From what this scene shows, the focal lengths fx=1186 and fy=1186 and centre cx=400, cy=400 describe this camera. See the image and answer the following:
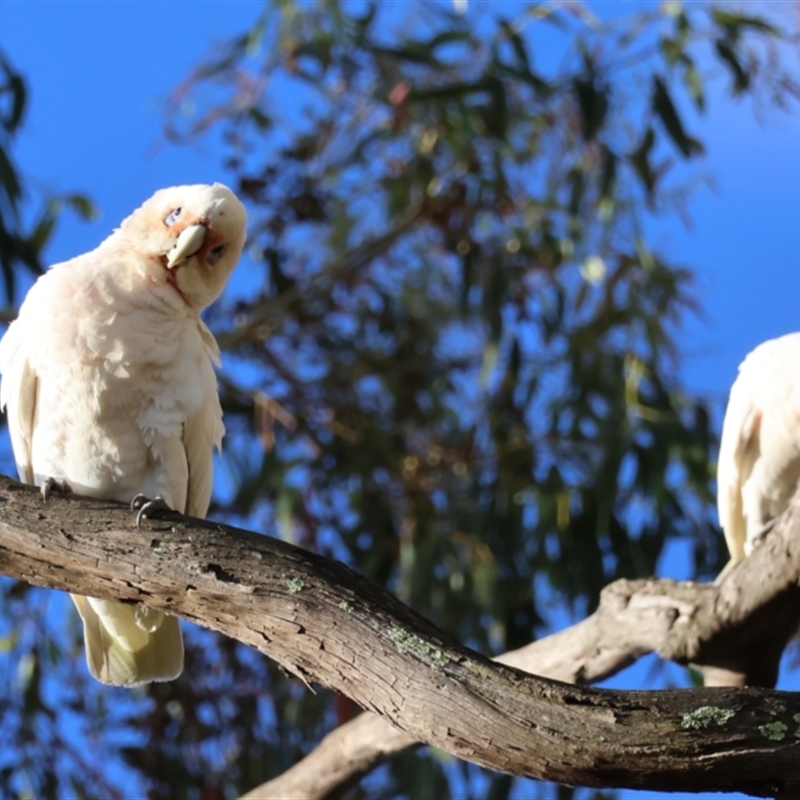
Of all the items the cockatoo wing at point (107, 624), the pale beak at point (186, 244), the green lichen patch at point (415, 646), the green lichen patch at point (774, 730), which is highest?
the pale beak at point (186, 244)

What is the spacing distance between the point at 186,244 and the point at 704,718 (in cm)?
125

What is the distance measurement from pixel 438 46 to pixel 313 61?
574 millimetres

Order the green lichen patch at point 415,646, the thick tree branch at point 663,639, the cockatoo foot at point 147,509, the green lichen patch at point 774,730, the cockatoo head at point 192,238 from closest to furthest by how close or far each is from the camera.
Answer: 1. the green lichen patch at point 774,730
2. the green lichen patch at point 415,646
3. the cockatoo foot at point 147,509
4. the thick tree branch at point 663,639
5. the cockatoo head at point 192,238

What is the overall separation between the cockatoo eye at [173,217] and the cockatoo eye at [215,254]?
9cm

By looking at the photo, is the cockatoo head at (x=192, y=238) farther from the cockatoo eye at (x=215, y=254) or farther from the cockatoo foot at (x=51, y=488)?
the cockatoo foot at (x=51, y=488)

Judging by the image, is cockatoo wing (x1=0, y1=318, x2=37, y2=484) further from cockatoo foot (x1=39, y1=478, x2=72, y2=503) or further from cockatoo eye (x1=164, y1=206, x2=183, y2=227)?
cockatoo eye (x1=164, y1=206, x2=183, y2=227)

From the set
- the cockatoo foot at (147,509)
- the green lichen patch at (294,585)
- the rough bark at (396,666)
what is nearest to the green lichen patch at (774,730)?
the rough bark at (396,666)

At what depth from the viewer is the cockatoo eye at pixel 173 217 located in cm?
220

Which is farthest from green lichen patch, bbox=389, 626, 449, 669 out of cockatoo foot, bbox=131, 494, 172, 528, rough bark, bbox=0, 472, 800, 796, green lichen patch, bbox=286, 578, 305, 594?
cockatoo foot, bbox=131, 494, 172, 528

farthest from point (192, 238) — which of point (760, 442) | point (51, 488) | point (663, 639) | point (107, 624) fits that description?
point (760, 442)

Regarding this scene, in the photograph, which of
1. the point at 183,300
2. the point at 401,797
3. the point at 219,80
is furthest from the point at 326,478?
the point at 183,300

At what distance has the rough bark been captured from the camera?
1.34 m

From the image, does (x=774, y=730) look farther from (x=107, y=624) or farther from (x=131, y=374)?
(x=107, y=624)

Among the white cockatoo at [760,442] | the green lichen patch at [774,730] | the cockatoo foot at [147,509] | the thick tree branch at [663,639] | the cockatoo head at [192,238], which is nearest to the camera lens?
the green lichen patch at [774,730]
